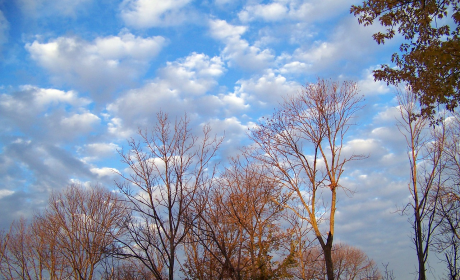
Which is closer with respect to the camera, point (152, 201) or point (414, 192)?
point (152, 201)

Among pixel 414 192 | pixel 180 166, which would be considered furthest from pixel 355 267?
pixel 180 166

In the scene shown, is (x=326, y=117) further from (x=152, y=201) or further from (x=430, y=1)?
(x=152, y=201)

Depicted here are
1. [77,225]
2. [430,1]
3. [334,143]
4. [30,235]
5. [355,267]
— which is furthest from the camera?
[355,267]

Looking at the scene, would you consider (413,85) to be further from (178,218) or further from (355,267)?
(355,267)

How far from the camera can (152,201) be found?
8766 mm

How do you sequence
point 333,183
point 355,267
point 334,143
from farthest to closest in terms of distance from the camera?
point 355,267 → point 334,143 → point 333,183

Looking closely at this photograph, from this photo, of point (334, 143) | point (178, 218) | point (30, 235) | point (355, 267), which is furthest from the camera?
point (355, 267)

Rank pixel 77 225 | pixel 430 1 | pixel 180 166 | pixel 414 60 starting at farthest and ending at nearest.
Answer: pixel 77 225
pixel 180 166
pixel 414 60
pixel 430 1

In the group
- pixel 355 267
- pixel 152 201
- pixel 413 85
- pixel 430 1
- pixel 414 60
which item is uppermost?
pixel 430 1

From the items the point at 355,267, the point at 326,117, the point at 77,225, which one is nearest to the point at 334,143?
the point at 326,117

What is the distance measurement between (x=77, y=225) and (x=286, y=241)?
15.4m

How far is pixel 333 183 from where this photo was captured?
39.5 ft

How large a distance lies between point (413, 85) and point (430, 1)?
179 cm

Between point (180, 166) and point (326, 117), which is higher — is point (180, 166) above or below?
below
